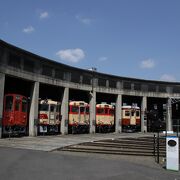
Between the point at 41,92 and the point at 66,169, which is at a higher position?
the point at 41,92

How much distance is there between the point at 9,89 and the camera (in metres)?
30.2

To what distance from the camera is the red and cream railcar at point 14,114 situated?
2450cm

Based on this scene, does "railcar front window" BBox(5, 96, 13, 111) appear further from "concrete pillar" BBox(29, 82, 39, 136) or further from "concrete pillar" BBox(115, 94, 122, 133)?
"concrete pillar" BBox(115, 94, 122, 133)

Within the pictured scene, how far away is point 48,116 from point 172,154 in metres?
17.7

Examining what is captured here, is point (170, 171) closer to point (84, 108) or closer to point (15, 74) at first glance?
point (15, 74)

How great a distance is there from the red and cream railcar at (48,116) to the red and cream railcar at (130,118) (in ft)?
35.9

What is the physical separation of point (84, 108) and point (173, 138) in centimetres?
1960

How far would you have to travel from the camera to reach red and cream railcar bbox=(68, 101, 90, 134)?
3219 cm

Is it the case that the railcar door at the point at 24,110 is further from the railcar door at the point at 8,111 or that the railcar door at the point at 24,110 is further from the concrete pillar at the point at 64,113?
the concrete pillar at the point at 64,113

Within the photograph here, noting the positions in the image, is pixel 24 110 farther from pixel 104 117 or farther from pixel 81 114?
pixel 104 117

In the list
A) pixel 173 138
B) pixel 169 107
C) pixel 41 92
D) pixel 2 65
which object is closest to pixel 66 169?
pixel 173 138

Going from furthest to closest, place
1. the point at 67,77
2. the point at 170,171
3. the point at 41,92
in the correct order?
the point at 41,92, the point at 67,77, the point at 170,171

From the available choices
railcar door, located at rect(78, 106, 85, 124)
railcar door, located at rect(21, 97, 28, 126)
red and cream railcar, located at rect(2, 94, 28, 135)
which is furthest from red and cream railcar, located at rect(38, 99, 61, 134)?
railcar door, located at rect(78, 106, 85, 124)

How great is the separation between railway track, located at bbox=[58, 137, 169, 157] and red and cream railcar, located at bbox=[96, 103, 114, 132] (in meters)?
12.8
